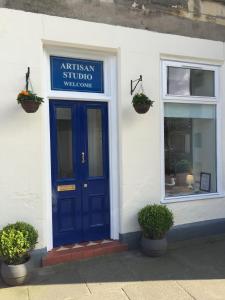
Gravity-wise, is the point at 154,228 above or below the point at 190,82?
below

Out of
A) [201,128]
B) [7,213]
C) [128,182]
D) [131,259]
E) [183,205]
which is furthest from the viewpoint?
[201,128]

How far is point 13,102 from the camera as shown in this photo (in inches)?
197

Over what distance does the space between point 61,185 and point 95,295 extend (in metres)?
1.94

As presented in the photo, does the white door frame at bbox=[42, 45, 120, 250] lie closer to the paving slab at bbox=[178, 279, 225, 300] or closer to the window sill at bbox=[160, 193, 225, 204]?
the window sill at bbox=[160, 193, 225, 204]

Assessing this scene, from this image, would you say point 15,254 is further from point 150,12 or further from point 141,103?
point 150,12

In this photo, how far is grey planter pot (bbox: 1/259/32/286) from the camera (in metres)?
4.47

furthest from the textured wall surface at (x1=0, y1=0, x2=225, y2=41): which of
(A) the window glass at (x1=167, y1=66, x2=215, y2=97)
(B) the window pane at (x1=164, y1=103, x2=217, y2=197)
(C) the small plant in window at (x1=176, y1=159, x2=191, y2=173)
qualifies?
(C) the small plant in window at (x1=176, y1=159, x2=191, y2=173)

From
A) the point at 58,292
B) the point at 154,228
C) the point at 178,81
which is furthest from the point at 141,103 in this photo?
the point at 58,292

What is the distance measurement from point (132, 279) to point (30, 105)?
113 inches

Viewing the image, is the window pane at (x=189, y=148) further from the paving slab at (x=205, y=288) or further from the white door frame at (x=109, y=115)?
the paving slab at (x=205, y=288)

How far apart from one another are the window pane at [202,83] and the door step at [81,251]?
334cm

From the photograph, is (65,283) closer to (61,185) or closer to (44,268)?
(44,268)

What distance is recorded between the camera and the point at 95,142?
595 centimetres

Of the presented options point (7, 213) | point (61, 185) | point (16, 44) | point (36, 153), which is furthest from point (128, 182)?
point (16, 44)
